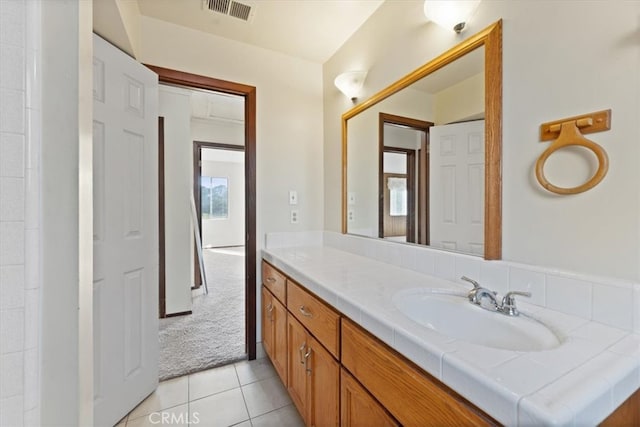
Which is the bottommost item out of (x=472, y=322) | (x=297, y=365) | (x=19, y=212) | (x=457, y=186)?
(x=297, y=365)

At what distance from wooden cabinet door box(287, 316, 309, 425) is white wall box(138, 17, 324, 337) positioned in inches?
27.8

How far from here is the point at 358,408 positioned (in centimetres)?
90

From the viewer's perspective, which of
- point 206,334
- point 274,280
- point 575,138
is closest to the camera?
point 575,138

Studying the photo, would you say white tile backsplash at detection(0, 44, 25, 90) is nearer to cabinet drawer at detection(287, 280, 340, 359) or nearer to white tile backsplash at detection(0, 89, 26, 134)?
white tile backsplash at detection(0, 89, 26, 134)

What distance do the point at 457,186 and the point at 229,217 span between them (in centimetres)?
727

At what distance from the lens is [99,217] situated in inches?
53.4

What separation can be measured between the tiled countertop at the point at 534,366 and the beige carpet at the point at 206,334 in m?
1.65

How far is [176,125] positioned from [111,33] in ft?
4.92

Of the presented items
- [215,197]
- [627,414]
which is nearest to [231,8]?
[627,414]

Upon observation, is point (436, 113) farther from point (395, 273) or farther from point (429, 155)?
point (395, 273)

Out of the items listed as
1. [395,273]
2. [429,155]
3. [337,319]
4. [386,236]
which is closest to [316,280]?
[337,319]

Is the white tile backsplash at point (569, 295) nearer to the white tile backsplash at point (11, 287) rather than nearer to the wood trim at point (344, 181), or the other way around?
the wood trim at point (344, 181)

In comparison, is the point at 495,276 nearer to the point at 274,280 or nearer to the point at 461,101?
the point at 461,101

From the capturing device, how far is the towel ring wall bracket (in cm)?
79
